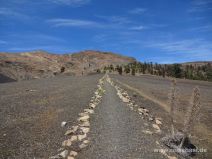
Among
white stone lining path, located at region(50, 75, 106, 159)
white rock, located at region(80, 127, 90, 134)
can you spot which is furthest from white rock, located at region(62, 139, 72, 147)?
white rock, located at region(80, 127, 90, 134)

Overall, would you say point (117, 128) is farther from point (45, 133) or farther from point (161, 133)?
point (45, 133)

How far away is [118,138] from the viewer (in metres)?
12.5

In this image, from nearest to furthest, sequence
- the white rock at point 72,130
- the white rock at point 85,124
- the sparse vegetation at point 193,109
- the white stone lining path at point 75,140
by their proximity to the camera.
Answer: the white stone lining path at point 75,140 → the sparse vegetation at point 193,109 → the white rock at point 72,130 → the white rock at point 85,124

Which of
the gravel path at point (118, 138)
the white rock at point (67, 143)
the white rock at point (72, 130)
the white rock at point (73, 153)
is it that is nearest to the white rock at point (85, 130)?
the gravel path at point (118, 138)

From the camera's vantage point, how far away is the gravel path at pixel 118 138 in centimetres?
1084

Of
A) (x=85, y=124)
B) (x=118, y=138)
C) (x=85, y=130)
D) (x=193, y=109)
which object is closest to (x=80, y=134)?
(x=85, y=130)

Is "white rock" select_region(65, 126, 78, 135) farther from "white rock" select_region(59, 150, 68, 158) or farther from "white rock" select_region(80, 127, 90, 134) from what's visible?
"white rock" select_region(59, 150, 68, 158)

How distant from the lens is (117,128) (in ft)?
46.2

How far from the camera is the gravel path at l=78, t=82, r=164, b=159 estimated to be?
35.6 ft

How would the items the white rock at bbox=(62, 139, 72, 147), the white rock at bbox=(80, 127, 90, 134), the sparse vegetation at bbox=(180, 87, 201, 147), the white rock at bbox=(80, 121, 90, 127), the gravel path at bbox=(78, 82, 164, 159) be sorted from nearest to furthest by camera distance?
the gravel path at bbox=(78, 82, 164, 159), the white rock at bbox=(62, 139, 72, 147), the sparse vegetation at bbox=(180, 87, 201, 147), the white rock at bbox=(80, 127, 90, 134), the white rock at bbox=(80, 121, 90, 127)

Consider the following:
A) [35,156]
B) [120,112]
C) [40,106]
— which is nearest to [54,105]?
[40,106]

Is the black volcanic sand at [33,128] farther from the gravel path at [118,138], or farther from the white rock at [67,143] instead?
the gravel path at [118,138]

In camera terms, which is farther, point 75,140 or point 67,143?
point 75,140

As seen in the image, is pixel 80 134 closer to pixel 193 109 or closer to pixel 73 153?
pixel 73 153
